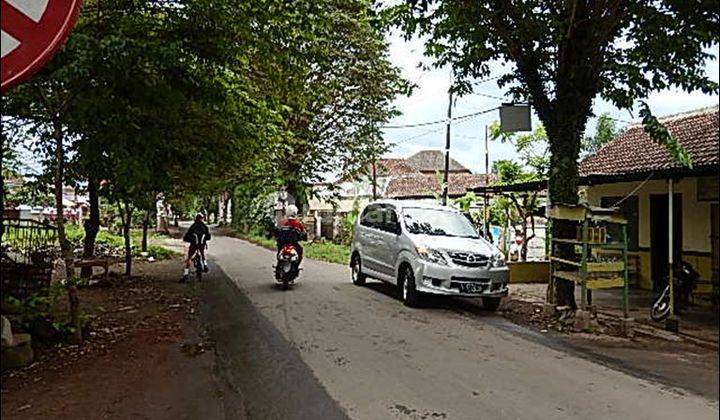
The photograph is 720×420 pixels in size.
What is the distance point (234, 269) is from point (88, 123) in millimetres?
9853

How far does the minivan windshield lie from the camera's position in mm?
10660

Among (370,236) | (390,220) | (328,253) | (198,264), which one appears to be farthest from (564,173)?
(328,253)

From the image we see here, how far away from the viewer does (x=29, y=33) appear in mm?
1140

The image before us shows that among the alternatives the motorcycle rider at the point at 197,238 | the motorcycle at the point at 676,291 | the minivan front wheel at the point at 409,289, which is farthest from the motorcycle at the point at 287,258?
the motorcycle at the point at 676,291

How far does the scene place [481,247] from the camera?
10.1m

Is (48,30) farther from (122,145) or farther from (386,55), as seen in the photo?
(386,55)

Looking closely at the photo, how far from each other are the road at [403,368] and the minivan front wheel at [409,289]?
0.61 ft

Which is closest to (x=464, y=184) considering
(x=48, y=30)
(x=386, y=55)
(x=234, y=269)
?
(x=386, y=55)

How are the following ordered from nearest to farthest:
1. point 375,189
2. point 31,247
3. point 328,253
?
1. point 31,247
2. point 328,253
3. point 375,189

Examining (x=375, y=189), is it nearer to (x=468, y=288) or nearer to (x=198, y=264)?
→ (x=198, y=264)

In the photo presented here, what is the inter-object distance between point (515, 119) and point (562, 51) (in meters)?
1.35

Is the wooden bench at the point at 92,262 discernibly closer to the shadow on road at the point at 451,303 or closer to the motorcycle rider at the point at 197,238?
A: the motorcycle rider at the point at 197,238

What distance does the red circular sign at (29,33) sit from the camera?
1095mm

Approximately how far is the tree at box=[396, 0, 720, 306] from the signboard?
0.33m
